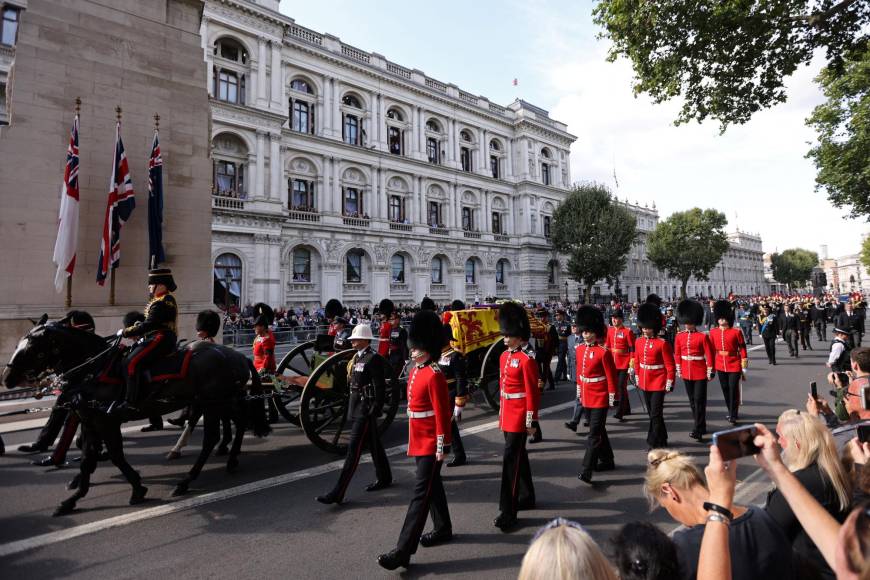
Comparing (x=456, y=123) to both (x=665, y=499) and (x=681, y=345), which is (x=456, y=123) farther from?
(x=665, y=499)

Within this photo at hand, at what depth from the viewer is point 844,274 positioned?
153 meters

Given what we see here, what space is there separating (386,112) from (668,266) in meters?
40.9

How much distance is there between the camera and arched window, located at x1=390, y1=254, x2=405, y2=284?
113ft

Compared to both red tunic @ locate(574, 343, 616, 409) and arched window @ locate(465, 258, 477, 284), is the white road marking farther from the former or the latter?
arched window @ locate(465, 258, 477, 284)

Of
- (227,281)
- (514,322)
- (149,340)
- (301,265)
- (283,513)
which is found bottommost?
(283,513)

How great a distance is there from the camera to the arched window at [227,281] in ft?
80.7

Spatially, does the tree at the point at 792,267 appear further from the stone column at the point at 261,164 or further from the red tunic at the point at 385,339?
the red tunic at the point at 385,339

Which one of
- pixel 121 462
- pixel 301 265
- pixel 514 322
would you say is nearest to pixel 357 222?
pixel 301 265

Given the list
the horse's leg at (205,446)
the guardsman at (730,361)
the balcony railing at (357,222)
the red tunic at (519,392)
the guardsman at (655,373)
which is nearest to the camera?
the red tunic at (519,392)

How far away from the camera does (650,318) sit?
6.98 metres

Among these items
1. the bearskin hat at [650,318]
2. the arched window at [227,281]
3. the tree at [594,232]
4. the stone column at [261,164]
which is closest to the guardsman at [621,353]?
the bearskin hat at [650,318]

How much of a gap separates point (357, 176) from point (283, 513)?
30.9 metres

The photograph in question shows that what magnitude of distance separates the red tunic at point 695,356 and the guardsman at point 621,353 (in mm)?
1140

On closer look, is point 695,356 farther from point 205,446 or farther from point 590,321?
point 205,446
